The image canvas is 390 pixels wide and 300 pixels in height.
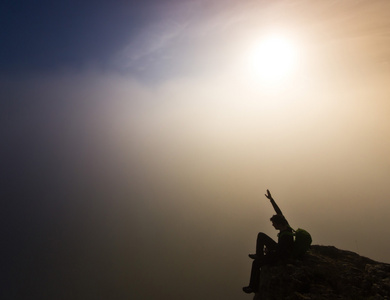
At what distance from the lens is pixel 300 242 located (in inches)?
367

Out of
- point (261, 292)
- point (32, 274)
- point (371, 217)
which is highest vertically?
point (371, 217)

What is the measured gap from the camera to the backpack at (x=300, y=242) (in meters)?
9.12

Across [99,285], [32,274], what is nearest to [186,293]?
[99,285]

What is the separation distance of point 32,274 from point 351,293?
187611mm

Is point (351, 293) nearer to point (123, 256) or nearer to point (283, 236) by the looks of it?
point (283, 236)

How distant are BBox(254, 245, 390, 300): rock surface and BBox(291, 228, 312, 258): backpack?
309 mm

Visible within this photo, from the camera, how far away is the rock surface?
7801mm

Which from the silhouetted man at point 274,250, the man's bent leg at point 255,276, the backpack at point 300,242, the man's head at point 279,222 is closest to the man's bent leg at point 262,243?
the silhouetted man at point 274,250

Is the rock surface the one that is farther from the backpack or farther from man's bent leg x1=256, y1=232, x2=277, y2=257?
man's bent leg x1=256, y1=232, x2=277, y2=257

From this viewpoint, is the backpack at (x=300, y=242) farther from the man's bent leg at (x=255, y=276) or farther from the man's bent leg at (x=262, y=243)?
the man's bent leg at (x=255, y=276)

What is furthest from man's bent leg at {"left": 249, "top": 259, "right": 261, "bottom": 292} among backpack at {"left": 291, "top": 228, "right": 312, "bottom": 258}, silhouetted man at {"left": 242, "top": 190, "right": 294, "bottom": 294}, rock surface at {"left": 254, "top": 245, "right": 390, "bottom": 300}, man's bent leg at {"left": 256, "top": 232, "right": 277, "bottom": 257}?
backpack at {"left": 291, "top": 228, "right": 312, "bottom": 258}

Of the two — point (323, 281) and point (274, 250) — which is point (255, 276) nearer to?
point (274, 250)

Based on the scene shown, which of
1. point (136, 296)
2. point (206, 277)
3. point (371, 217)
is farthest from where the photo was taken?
point (371, 217)

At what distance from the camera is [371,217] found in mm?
162000
